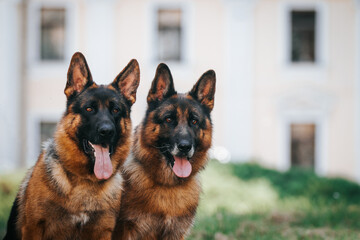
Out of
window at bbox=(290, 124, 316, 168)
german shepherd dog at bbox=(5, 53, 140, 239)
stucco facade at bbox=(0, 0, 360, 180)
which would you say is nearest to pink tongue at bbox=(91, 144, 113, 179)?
german shepherd dog at bbox=(5, 53, 140, 239)

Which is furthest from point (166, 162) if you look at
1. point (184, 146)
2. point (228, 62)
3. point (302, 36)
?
point (302, 36)

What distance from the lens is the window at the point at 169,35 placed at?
1510 centimetres

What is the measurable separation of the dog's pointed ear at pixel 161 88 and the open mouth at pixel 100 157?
709 millimetres

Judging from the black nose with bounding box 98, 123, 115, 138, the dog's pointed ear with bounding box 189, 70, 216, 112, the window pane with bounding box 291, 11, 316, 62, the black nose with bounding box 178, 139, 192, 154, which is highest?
the window pane with bounding box 291, 11, 316, 62

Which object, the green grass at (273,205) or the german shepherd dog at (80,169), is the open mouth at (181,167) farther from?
the green grass at (273,205)

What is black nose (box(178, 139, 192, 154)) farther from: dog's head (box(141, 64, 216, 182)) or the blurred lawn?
the blurred lawn

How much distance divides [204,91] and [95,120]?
1166mm

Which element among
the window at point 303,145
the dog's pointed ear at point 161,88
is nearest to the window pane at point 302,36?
the window at point 303,145

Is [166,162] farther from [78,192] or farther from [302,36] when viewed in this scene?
[302,36]

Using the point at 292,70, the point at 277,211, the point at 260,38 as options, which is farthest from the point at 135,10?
the point at 277,211

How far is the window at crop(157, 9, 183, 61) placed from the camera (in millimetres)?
15102

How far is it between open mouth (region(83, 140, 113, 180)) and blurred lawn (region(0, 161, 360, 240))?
1.54 meters

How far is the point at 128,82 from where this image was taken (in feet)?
12.7

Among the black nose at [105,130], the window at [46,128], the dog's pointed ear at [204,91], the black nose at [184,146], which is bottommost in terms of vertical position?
the window at [46,128]
